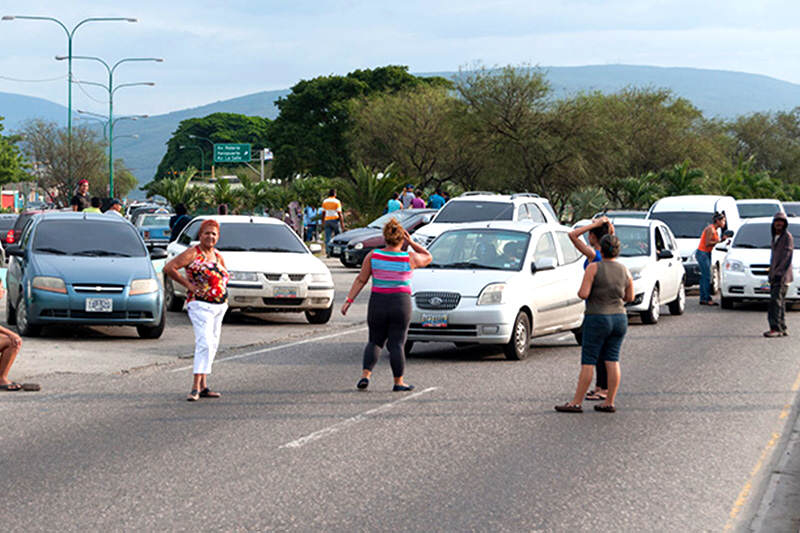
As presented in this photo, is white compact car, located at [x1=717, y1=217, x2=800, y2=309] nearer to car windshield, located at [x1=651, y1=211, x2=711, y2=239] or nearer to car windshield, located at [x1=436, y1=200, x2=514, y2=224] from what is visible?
car windshield, located at [x1=651, y1=211, x2=711, y2=239]

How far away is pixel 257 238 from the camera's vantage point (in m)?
19.2

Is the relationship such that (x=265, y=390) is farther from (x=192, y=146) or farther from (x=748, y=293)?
(x=192, y=146)

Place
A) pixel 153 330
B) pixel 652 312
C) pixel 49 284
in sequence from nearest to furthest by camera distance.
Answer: pixel 49 284 < pixel 153 330 < pixel 652 312

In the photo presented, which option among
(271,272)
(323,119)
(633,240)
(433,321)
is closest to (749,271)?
(633,240)

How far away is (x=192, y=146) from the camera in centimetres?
15612

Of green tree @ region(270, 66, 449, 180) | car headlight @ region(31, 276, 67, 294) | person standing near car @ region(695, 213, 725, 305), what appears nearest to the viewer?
car headlight @ region(31, 276, 67, 294)

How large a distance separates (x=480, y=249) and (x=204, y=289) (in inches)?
200

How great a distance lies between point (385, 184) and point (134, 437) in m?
32.6

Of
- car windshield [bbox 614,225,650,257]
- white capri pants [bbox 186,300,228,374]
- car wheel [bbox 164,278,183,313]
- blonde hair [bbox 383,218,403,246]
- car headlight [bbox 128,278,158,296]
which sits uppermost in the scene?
blonde hair [bbox 383,218,403,246]

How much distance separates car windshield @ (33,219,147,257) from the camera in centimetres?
1625

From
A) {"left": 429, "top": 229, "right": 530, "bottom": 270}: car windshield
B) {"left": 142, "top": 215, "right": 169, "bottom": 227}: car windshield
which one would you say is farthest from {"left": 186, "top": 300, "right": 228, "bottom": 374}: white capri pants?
{"left": 142, "top": 215, "right": 169, "bottom": 227}: car windshield

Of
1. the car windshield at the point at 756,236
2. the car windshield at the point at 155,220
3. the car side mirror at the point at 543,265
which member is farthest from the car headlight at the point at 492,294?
the car windshield at the point at 155,220

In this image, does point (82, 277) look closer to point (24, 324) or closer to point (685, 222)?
point (24, 324)

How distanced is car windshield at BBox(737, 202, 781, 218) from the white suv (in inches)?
340
